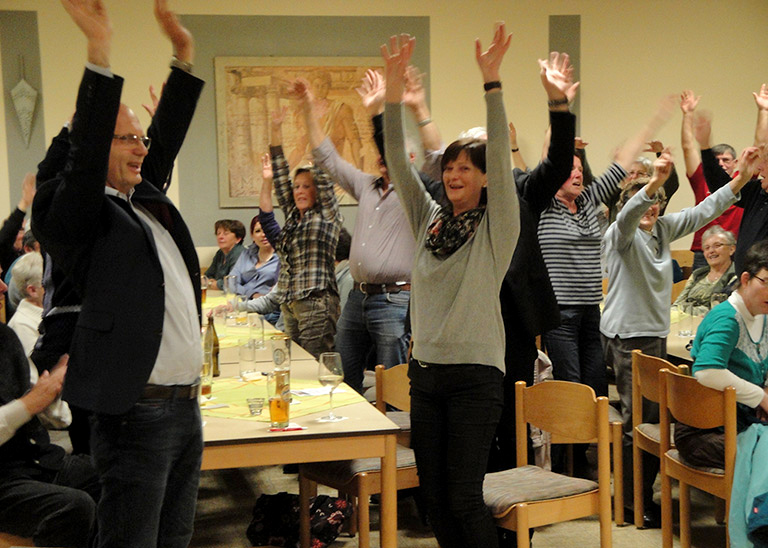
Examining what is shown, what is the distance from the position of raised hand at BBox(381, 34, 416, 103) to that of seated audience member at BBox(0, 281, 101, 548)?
4.04 feet

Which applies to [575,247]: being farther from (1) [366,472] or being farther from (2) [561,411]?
(1) [366,472]

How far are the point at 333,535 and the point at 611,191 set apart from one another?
1979 millimetres

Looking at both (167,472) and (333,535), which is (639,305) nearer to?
(333,535)

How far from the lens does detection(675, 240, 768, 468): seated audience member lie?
3.00 meters

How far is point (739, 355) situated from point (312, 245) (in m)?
2.20

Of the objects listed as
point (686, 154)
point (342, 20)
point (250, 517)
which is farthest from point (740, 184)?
point (342, 20)

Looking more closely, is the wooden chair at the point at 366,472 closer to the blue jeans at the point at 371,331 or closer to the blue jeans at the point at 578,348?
the blue jeans at the point at 371,331

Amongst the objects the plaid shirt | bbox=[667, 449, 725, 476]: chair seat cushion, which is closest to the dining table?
bbox=[667, 449, 725, 476]: chair seat cushion

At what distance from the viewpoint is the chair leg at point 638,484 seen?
3.69 metres

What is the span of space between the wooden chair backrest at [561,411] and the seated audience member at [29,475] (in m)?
1.42

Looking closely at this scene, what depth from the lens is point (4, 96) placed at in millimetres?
8086

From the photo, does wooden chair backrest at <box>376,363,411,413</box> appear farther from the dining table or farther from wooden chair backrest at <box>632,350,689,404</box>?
wooden chair backrest at <box>632,350,689,404</box>

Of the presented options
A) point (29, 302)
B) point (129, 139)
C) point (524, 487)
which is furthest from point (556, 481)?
point (29, 302)

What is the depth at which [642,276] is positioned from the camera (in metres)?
4.00
